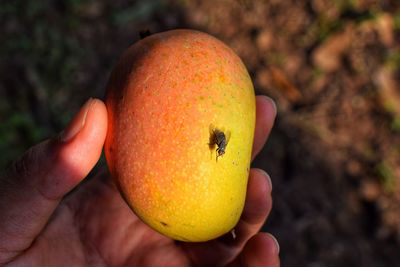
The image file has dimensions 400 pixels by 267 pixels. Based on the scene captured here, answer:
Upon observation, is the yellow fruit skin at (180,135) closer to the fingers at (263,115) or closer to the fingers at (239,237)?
the fingers at (239,237)

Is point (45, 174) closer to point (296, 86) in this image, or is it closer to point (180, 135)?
Result: point (180, 135)

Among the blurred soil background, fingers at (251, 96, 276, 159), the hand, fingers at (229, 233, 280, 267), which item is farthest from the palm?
the blurred soil background

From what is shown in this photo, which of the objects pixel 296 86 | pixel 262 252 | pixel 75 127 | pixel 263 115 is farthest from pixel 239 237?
pixel 296 86

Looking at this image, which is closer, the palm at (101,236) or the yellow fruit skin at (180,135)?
the yellow fruit skin at (180,135)

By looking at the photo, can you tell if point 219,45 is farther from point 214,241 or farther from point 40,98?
point 40,98

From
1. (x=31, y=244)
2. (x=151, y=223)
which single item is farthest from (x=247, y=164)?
(x=31, y=244)

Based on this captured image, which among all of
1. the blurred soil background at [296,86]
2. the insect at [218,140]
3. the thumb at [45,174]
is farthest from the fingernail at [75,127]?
the blurred soil background at [296,86]
